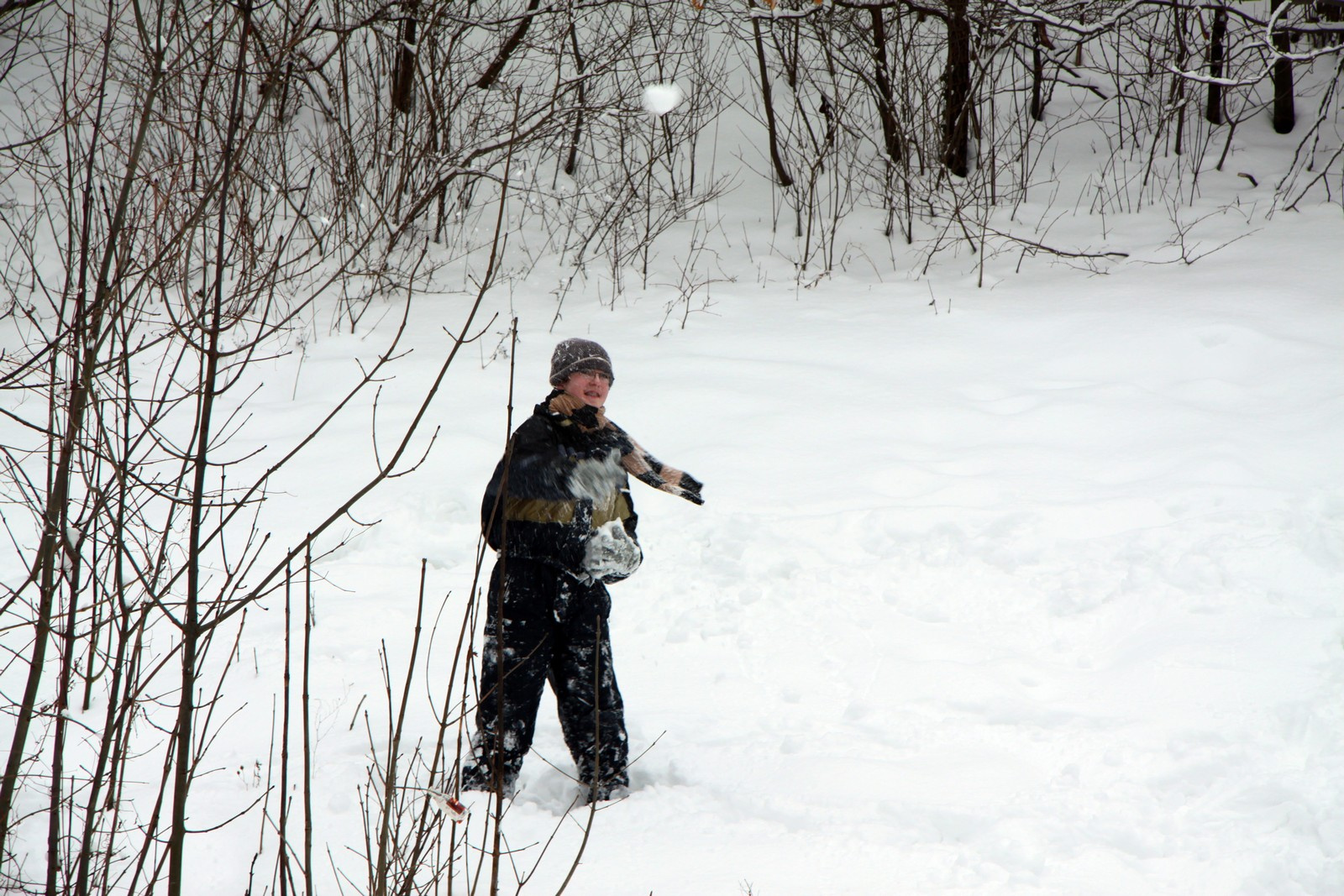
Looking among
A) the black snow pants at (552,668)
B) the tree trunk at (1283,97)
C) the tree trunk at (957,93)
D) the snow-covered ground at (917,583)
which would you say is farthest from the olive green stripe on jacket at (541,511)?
the tree trunk at (1283,97)

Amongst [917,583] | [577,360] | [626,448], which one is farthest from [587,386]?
[917,583]

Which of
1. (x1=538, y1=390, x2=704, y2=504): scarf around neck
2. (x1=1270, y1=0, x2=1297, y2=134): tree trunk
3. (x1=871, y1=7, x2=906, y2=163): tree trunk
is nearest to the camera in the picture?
(x1=538, y1=390, x2=704, y2=504): scarf around neck

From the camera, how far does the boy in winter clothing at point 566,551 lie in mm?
3152

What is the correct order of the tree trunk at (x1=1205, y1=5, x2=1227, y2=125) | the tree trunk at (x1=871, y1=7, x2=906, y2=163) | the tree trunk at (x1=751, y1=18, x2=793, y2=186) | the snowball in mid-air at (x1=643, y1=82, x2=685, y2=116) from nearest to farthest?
the tree trunk at (x1=1205, y1=5, x2=1227, y2=125) → the tree trunk at (x1=871, y1=7, x2=906, y2=163) → the tree trunk at (x1=751, y1=18, x2=793, y2=186) → the snowball in mid-air at (x1=643, y1=82, x2=685, y2=116)

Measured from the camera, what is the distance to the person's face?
3.23 m

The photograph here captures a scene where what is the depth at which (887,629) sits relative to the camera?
15.0ft

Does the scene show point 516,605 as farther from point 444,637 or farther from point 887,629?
point 887,629

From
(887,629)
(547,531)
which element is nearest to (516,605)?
(547,531)

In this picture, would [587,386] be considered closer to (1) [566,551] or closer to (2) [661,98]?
(1) [566,551]

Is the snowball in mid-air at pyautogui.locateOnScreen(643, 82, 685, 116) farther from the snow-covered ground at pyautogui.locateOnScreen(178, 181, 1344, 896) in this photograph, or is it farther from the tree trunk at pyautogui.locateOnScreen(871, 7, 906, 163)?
the snow-covered ground at pyautogui.locateOnScreen(178, 181, 1344, 896)

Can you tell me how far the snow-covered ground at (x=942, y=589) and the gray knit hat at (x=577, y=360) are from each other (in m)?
0.83

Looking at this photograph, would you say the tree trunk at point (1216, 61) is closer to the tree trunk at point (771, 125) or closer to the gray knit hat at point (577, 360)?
the tree trunk at point (771, 125)

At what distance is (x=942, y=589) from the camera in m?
4.83

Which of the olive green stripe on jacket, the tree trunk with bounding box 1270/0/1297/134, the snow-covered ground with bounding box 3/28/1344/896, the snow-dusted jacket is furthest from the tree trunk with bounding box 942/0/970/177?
the olive green stripe on jacket
